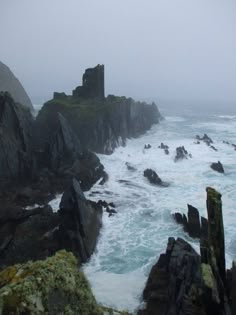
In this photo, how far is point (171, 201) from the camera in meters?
44.7

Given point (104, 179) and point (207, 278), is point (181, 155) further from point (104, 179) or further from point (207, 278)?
point (207, 278)

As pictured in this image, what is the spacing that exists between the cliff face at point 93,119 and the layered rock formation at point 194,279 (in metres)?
46.2

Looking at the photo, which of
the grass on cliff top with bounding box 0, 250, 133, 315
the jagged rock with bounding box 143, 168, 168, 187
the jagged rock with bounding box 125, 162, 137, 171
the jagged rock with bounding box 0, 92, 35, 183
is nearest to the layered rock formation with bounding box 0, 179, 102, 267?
the jagged rock with bounding box 0, 92, 35, 183

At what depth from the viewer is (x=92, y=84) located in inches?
3351

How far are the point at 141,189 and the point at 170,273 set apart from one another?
2655 cm

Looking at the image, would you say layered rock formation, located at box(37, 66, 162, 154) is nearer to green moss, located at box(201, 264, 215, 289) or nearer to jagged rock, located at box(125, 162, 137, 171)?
jagged rock, located at box(125, 162, 137, 171)

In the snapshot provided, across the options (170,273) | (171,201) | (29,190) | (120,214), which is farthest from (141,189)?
(170,273)

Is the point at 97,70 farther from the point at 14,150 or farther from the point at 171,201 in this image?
the point at 171,201

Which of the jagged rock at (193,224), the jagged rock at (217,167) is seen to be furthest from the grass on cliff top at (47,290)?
the jagged rock at (217,167)

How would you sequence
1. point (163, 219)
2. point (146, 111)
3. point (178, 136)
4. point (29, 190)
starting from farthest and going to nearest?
point (146, 111) → point (178, 136) → point (29, 190) → point (163, 219)

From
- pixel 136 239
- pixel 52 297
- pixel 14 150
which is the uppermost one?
pixel 52 297

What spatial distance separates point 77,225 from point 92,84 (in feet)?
192

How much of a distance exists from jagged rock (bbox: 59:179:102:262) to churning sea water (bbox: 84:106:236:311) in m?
1.06

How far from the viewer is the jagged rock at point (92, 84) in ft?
278
